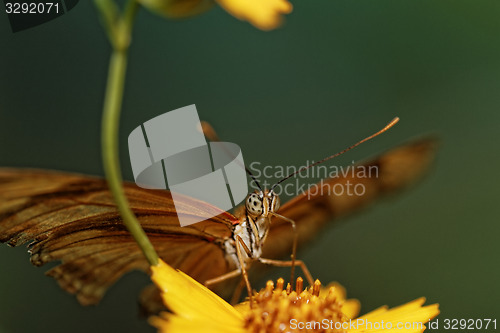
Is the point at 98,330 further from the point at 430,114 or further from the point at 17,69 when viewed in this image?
the point at 430,114

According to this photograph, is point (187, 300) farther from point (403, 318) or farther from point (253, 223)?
point (403, 318)

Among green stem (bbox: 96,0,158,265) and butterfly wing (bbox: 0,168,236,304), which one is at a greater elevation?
green stem (bbox: 96,0,158,265)

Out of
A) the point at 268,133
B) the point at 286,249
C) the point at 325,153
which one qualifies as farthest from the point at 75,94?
the point at 286,249

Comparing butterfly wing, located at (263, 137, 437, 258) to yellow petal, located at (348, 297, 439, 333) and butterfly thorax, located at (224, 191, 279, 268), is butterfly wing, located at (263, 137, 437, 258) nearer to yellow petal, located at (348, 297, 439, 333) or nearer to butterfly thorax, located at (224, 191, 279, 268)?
butterfly thorax, located at (224, 191, 279, 268)

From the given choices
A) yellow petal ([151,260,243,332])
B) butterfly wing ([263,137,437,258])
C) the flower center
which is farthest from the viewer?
butterfly wing ([263,137,437,258])

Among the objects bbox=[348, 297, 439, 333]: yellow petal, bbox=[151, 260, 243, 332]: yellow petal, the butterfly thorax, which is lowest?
bbox=[348, 297, 439, 333]: yellow petal

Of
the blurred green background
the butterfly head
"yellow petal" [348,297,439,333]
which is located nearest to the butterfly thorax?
the butterfly head

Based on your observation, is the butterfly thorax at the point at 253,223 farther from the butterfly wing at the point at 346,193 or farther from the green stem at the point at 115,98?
the green stem at the point at 115,98

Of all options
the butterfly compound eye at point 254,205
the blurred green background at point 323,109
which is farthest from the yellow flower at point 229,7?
the blurred green background at point 323,109
